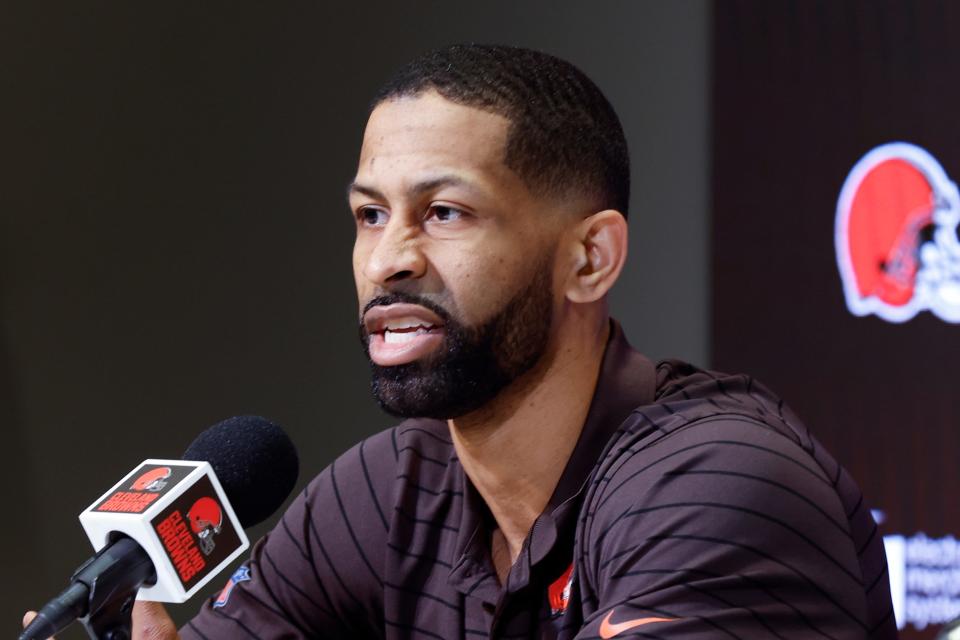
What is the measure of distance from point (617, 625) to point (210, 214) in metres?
1.65

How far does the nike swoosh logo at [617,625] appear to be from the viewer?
100cm

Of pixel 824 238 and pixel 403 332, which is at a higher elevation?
pixel 403 332

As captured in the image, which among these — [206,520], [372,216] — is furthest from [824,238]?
[206,520]

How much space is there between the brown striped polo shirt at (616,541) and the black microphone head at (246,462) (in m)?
0.16

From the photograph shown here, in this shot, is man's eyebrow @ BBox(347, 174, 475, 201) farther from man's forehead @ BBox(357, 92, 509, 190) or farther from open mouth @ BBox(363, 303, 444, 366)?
open mouth @ BBox(363, 303, 444, 366)

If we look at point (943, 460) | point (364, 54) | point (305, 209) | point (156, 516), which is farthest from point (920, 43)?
point (156, 516)

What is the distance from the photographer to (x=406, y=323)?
4.09 ft

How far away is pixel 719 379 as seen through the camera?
1.31 m

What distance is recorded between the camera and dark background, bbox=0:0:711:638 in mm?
2371

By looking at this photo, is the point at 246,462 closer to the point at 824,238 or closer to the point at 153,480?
the point at 153,480

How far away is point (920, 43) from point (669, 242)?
0.62 metres

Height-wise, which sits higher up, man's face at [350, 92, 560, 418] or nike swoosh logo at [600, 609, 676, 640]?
man's face at [350, 92, 560, 418]

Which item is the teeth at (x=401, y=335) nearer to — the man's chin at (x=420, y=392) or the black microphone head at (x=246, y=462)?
the man's chin at (x=420, y=392)

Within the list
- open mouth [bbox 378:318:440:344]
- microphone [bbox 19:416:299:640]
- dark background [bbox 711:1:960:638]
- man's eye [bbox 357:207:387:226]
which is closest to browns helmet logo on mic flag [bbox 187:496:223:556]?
microphone [bbox 19:416:299:640]
